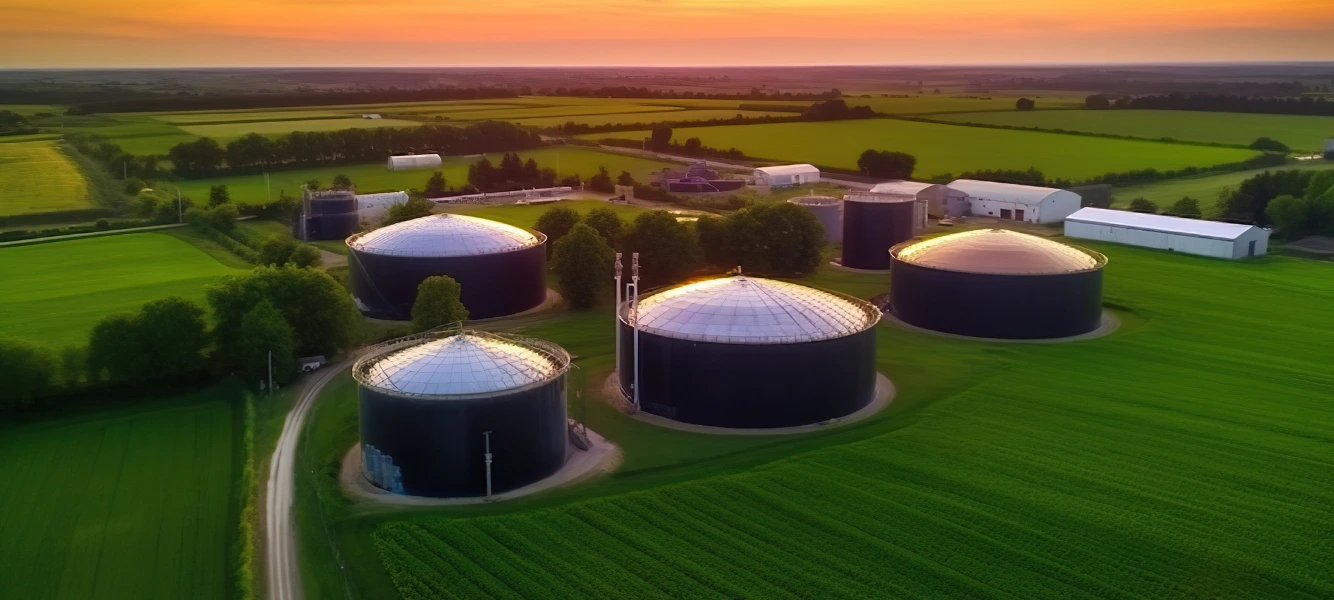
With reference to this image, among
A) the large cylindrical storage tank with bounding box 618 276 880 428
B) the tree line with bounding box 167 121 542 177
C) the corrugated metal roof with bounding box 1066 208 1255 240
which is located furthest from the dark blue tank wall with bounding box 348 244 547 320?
the tree line with bounding box 167 121 542 177

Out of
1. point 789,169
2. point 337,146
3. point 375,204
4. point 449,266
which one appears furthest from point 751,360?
point 337,146

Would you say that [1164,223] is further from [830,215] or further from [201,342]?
[201,342]

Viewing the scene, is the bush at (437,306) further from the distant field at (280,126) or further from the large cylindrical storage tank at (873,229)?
the distant field at (280,126)

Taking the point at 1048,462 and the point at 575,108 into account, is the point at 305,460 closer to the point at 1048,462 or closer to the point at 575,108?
the point at 1048,462

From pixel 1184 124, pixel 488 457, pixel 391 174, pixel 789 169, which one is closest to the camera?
pixel 488 457

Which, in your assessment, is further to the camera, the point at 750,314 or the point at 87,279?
the point at 87,279

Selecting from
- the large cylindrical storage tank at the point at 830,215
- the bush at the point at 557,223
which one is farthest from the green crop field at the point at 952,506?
the large cylindrical storage tank at the point at 830,215
